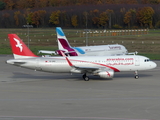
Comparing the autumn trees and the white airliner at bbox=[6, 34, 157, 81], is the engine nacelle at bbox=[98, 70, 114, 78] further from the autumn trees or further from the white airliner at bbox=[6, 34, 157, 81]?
the autumn trees

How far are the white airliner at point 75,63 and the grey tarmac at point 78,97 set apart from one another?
1636 millimetres

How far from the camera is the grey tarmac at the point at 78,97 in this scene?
30.6 meters

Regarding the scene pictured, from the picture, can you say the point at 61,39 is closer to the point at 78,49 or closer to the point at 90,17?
the point at 78,49

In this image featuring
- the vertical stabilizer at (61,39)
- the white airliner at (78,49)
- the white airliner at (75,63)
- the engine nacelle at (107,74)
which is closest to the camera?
the engine nacelle at (107,74)

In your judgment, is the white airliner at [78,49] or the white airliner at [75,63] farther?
the white airliner at [78,49]

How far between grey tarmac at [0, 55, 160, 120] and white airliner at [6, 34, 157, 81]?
164cm

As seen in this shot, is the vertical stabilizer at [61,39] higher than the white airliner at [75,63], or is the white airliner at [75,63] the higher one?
the vertical stabilizer at [61,39]

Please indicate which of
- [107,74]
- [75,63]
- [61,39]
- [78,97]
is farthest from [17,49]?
[61,39]

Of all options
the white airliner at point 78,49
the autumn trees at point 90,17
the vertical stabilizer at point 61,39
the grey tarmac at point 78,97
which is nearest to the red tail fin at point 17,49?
the grey tarmac at point 78,97

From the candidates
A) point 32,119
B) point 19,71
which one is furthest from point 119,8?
point 32,119

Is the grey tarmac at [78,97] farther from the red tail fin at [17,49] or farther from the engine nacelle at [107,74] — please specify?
the red tail fin at [17,49]

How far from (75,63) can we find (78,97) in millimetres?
12103

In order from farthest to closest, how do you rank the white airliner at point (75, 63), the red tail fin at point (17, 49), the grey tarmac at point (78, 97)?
the red tail fin at point (17, 49) < the white airliner at point (75, 63) < the grey tarmac at point (78, 97)

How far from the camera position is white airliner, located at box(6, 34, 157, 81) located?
49.2 meters
